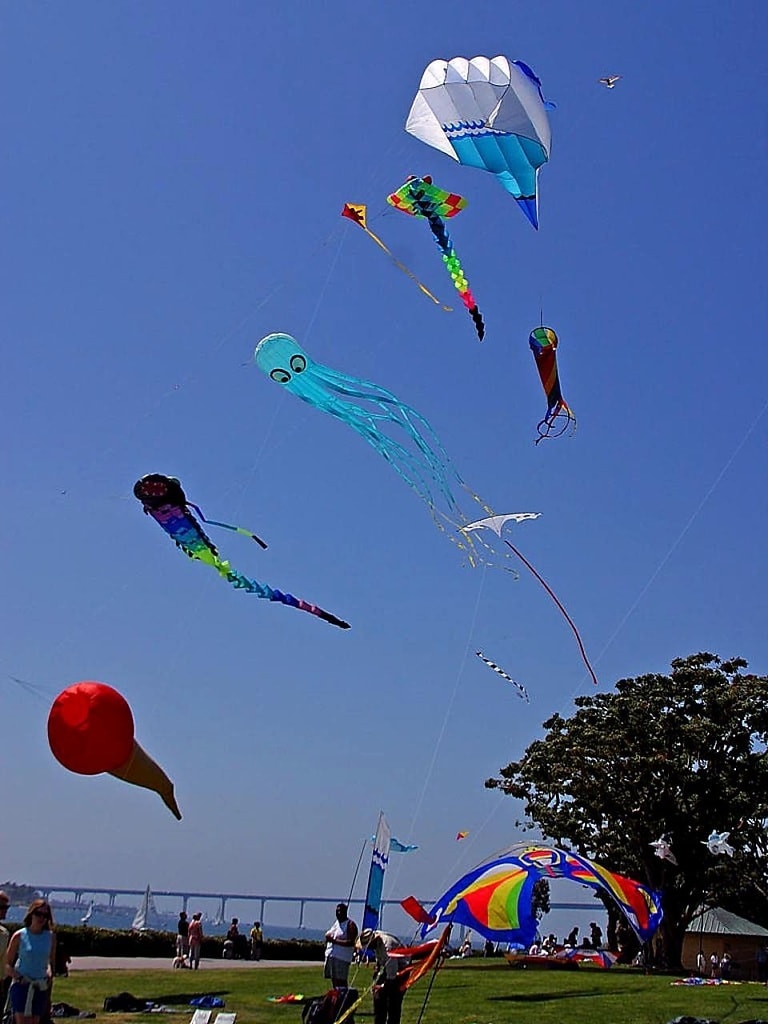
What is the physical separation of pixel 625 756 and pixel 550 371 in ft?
46.1

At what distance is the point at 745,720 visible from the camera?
2477cm

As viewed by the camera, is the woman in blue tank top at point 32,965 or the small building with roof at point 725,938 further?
the small building with roof at point 725,938

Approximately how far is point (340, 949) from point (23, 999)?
13.4 ft

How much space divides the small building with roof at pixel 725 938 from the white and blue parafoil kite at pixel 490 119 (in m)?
23.2

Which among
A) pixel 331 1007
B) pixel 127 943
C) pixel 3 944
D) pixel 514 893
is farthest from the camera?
pixel 127 943

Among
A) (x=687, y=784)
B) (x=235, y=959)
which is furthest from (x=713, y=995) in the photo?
(x=235, y=959)

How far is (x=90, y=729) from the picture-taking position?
10.4 m

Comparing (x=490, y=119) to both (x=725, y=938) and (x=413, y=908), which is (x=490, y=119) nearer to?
(x=413, y=908)

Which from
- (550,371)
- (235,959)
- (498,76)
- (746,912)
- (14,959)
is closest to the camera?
(14,959)

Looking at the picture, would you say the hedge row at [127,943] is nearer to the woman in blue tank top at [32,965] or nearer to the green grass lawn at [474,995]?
the green grass lawn at [474,995]

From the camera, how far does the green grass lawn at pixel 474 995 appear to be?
1205 centimetres

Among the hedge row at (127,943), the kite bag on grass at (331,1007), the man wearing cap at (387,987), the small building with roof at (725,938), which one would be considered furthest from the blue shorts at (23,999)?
the small building with roof at (725,938)

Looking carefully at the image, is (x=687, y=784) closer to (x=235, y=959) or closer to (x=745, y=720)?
(x=745, y=720)

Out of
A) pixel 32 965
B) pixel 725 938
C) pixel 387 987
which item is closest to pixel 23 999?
pixel 32 965
